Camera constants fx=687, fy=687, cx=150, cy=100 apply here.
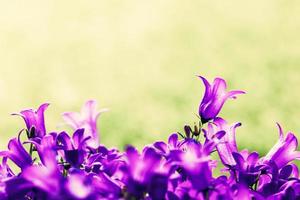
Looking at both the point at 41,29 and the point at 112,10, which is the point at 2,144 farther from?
the point at 112,10

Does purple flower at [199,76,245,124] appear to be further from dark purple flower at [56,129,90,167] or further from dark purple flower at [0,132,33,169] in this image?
dark purple flower at [0,132,33,169]

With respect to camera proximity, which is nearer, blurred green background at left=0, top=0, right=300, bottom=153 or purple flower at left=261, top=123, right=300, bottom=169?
purple flower at left=261, top=123, right=300, bottom=169

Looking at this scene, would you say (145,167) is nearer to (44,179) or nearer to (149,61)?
(44,179)

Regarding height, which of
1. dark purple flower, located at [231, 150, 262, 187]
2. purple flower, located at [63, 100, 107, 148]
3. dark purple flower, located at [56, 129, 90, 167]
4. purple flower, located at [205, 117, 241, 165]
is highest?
purple flower, located at [63, 100, 107, 148]

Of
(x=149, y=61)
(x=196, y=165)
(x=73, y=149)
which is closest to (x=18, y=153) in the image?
(x=73, y=149)

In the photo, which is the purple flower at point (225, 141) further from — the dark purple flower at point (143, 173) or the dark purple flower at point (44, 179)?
the dark purple flower at point (44, 179)

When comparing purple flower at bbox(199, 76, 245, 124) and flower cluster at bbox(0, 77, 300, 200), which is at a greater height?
purple flower at bbox(199, 76, 245, 124)

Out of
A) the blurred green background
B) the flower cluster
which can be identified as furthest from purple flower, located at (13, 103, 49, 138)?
the blurred green background
